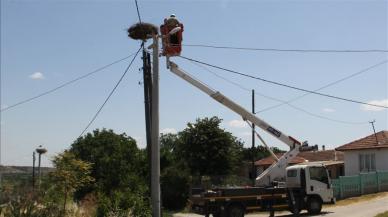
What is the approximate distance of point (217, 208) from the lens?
21.8m

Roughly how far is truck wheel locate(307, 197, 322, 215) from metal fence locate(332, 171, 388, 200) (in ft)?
24.1

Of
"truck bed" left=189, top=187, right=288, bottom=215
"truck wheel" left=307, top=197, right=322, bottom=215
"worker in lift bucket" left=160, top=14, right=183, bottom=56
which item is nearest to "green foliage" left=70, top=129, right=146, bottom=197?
"truck bed" left=189, top=187, right=288, bottom=215

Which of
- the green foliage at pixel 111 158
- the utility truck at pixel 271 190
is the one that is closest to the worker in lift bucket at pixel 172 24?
the utility truck at pixel 271 190

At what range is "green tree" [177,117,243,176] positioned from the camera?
4069 centimetres

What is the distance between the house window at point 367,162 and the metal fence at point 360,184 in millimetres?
2989

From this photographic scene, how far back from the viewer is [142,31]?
1766 cm

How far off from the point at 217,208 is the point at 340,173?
27551 millimetres

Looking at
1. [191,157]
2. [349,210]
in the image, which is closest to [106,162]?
[191,157]

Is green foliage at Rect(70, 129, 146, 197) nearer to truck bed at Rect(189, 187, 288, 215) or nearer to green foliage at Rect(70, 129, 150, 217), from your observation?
green foliage at Rect(70, 129, 150, 217)

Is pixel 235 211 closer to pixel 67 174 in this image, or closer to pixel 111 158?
pixel 67 174

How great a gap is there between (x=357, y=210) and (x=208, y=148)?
1737 cm

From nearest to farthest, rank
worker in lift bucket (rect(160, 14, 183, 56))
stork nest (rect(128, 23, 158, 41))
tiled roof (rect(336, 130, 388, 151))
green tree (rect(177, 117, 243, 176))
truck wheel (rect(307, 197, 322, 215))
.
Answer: worker in lift bucket (rect(160, 14, 183, 56)), stork nest (rect(128, 23, 158, 41)), truck wheel (rect(307, 197, 322, 215)), tiled roof (rect(336, 130, 388, 151)), green tree (rect(177, 117, 243, 176))

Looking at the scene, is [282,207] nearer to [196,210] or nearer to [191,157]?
[196,210]

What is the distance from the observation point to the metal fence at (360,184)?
3135cm
